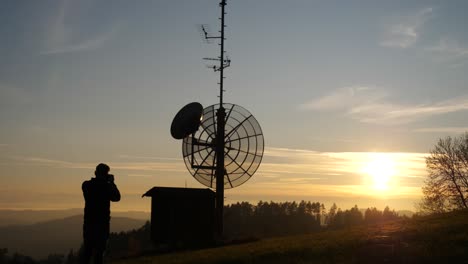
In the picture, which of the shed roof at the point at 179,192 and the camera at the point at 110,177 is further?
the shed roof at the point at 179,192

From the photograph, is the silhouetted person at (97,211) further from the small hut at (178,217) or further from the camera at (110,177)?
the small hut at (178,217)

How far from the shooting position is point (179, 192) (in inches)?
1500

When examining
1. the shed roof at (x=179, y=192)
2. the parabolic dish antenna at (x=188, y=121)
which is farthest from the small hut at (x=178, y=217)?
the parabolic dish antenna at (x=188, y=121)

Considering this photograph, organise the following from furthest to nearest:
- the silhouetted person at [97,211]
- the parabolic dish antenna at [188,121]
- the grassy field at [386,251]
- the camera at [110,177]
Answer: the parabolic dish antenna at [188,121] → the grassy field at [386,251] → the camera at [110,177] → the silhouetted person at [97,211]

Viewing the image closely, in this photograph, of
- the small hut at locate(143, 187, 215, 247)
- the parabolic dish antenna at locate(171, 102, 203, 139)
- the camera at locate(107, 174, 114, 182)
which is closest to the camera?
the camera at locate(107, 174, 114, 182)

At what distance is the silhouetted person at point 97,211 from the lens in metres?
13.4

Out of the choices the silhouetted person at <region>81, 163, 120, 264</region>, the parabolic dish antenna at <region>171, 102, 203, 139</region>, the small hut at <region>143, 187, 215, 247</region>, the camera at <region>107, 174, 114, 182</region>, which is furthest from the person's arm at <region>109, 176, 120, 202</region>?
the small hut at <region>143, 187, 215, 247</region>

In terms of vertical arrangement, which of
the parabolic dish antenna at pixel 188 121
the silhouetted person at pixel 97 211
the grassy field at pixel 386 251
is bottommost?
the grassy field at pixel 386 251

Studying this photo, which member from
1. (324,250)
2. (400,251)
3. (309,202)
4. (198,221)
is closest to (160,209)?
(198,221)

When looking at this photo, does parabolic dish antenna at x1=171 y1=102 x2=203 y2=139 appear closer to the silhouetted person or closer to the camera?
the camera

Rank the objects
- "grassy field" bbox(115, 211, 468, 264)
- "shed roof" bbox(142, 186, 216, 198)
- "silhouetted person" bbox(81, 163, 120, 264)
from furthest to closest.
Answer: "shed roof" bbox(142, 186, 216, 198)
"grassy field" bbox(115, 211, 468, 264)
"silhouetted person" bbox(81, 163, 120, 264)

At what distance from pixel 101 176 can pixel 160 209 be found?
24.6 m

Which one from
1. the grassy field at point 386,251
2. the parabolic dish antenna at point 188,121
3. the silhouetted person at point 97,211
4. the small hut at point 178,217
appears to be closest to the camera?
the silhouetted person at point 97,211

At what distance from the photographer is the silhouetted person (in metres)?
13.4
